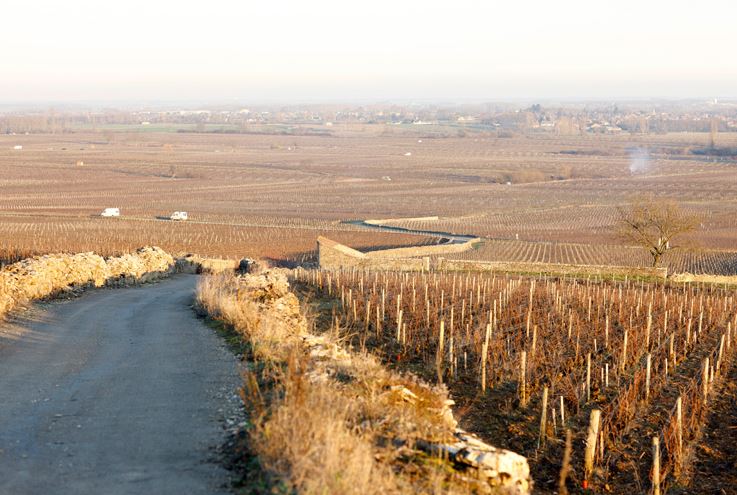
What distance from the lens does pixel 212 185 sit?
342ft

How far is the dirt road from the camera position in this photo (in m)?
7.73

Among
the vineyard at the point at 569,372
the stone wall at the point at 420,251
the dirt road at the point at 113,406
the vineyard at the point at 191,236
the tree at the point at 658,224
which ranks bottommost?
the vineyard at the point at 191,236

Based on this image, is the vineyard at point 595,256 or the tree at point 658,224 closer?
the tree at point 658,224

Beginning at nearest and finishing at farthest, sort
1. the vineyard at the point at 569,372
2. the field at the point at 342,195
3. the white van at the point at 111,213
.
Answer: the vineyard at the point at 569,372
the field at the point at 342,195
the white van at the point at 111,213

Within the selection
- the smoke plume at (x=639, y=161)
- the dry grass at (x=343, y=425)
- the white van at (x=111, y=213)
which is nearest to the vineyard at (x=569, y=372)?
the dry grass at (x=343, y=425)

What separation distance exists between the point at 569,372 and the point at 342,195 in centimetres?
7928

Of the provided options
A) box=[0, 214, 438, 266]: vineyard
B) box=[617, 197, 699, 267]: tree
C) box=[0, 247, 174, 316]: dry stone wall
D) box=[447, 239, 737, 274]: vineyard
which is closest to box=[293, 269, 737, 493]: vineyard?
box=[0, 247, 174, 316]: dry stone wall

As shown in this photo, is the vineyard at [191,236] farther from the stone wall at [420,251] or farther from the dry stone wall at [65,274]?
the dry stone wall at [65,274]

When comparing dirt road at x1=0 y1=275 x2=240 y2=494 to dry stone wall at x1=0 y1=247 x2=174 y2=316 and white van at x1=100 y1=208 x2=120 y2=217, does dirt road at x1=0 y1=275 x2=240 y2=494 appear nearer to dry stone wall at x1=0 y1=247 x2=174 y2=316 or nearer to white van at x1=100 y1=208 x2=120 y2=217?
dry stone wall at x1=0 y1=247 x2=174 y2=316

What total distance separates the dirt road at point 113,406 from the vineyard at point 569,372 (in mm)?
2778

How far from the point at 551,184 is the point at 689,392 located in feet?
316

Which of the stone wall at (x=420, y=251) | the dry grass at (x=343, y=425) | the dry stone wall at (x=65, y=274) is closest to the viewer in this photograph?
the dry grass at (x=343, y=425)

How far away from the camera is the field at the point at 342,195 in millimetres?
56188

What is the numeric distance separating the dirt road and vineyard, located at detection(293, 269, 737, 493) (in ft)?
9.11
